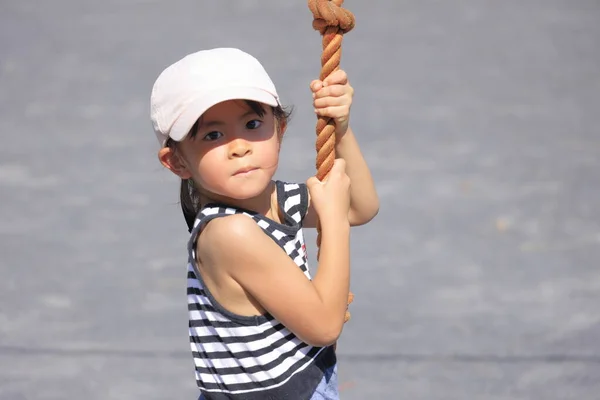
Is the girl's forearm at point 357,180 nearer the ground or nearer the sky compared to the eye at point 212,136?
nearer the ground

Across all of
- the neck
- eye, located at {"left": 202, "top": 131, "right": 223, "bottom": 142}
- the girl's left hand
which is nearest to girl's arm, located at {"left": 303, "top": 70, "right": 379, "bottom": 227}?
the girl's left hand

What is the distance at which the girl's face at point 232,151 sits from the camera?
181 centimetres

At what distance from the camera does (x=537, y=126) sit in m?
5.08

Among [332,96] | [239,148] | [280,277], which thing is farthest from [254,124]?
[280,277]

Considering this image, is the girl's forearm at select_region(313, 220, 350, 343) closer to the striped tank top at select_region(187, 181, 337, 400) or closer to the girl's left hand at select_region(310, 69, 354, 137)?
the striped tank top at select_region(187, 181, 337, 400)

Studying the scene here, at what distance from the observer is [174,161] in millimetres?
1909

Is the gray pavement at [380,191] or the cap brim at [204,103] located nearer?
the cap brim at [204,103]

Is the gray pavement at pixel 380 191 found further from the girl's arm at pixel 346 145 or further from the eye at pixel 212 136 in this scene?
the eye at pixel 212 136

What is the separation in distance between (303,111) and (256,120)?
3.39 meters

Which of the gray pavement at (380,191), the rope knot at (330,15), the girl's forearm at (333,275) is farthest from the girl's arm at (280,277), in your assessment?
the gray pavement at (380,191)

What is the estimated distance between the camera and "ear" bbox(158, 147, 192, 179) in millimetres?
1894

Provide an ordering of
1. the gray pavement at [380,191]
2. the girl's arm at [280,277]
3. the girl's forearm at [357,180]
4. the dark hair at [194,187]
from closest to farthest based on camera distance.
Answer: the girl's arm at [280,277], the dark hair at [194,187], the girl's forearm at [357,180], the gray pavement at [380,191]

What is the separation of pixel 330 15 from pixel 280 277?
1.60 ft

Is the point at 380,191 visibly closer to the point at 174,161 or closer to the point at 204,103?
the point at 174,161
